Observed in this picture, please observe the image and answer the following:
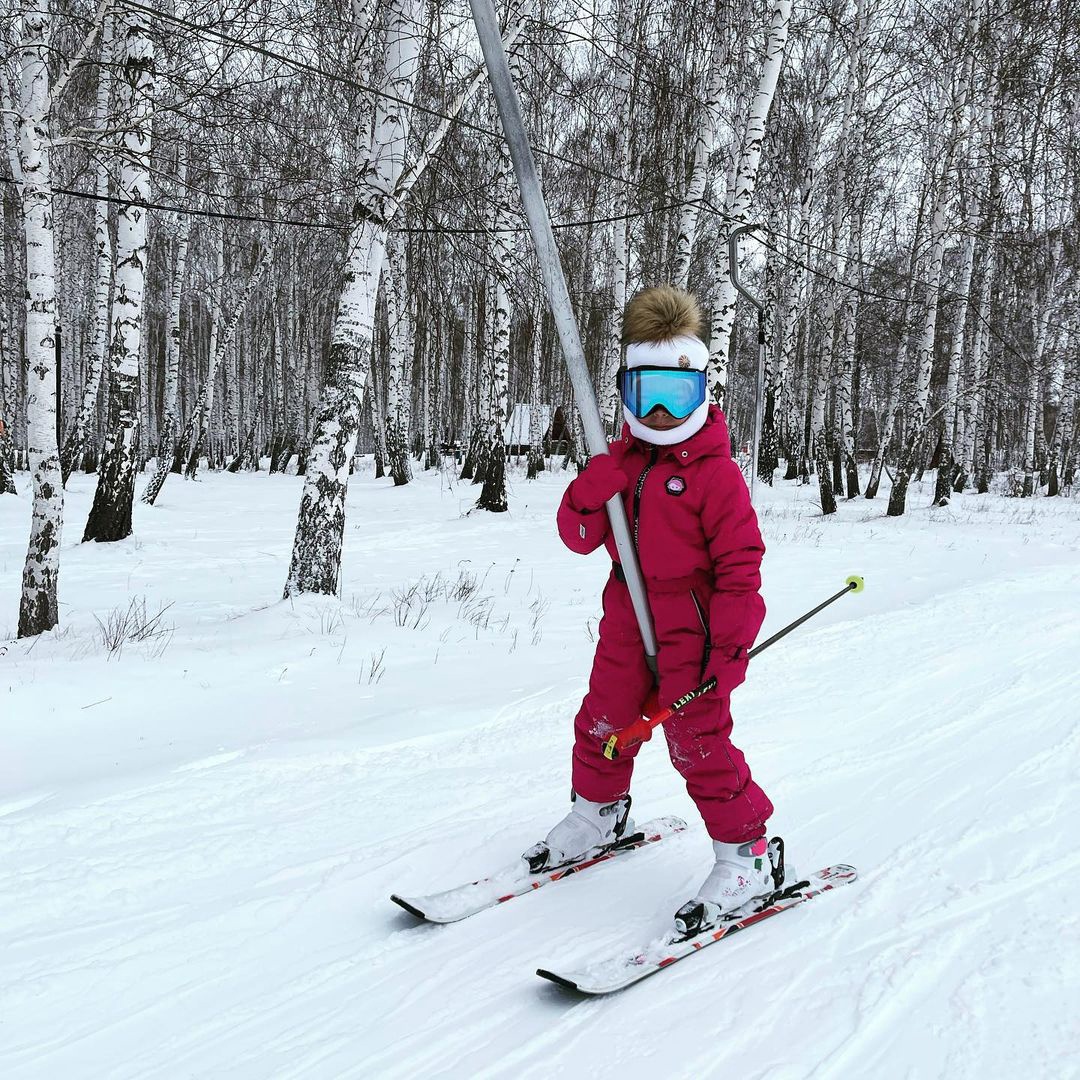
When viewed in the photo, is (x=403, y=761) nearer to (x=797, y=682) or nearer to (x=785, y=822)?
(x=785, y=822)

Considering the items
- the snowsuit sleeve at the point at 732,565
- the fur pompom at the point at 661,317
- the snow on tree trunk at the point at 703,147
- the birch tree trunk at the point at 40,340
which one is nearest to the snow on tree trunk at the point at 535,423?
the snow on tree trunk at the point at 703,147

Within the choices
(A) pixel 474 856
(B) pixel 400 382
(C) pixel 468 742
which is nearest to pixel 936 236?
(B) pixel 400 382

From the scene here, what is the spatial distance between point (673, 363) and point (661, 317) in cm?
16

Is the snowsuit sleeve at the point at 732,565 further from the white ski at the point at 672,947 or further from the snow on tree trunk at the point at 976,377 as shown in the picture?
the snow on tree trunk at the point at 976,377

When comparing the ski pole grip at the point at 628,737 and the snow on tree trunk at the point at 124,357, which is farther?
the snow on tree trunk at the point at 124,357

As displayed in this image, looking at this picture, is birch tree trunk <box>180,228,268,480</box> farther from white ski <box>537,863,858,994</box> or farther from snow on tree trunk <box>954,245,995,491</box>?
white ski <box>537,863,858,994</box>

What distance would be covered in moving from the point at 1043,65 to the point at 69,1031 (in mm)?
20028

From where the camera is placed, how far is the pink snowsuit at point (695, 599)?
95.4 inches

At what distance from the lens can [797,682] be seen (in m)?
4.97

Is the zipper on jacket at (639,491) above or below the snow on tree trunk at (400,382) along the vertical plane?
below

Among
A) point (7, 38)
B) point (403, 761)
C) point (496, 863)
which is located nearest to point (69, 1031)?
point (496, 863)

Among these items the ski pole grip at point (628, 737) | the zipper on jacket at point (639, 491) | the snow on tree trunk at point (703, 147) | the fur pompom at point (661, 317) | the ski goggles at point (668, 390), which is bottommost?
the ski pole grip at point (628, 737)

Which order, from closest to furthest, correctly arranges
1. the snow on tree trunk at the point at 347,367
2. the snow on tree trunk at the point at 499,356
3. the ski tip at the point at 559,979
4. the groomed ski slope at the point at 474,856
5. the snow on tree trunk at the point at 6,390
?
1. the groomed ski slope at the point at 474,856
2. the ski tip at the point at 559,979
3. the snow on tree trunk at the point at 347,367
4. the snow on tree trunk at the point at 499,356
5. the snow on tree trunk at the point at 6,390

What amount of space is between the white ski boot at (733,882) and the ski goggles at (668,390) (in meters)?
1.33
